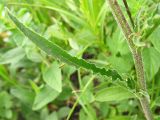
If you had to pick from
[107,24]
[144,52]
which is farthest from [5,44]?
[144,52]

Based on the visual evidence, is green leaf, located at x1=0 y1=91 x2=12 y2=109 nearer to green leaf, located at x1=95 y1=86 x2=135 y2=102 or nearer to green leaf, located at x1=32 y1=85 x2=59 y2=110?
green leaf, located at x1=32 y1=85 x2=59 y2=110

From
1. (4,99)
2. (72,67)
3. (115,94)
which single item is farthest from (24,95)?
(115,94)

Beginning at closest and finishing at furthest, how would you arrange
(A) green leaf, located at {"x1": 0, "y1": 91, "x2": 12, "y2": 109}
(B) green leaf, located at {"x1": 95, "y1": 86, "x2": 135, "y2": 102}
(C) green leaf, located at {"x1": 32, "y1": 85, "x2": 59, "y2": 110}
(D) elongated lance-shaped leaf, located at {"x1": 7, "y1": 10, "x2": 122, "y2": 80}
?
1. (D) elongated lance-shaped leaf, located at {"x1": 7, "y1": 10, "x2": 122, "y2": 80}
2. (B) green leaf, located at {"x1": 95, "y1": 86, "x2": 135, "y2": 102}
3. (C) green leaf, located at {"x1": 32, "y1": 85, "x2": 59, "y2": 110}
4. (A) green leaf, located at {"x1": 0, "y1": 91, "x2": 12, "y2": 109}

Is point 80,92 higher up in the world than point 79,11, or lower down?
lower down

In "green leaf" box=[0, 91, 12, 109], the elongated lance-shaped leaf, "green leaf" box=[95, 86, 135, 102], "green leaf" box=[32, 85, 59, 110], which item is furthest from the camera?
"green leaf" box=[0, 91, 12, 109]

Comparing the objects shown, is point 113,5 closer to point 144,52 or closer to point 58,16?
point 144,52

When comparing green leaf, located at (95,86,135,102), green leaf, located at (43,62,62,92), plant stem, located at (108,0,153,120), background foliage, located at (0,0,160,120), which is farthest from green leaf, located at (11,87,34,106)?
plant stem, located at (108,0,153,120)
